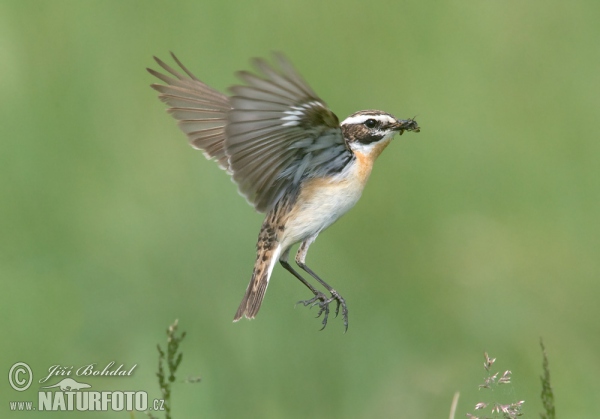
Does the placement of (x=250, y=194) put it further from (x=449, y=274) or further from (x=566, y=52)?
(x=566, y=52)

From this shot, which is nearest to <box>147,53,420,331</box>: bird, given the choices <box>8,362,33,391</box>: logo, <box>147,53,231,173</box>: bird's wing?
<box>147,53,231,173</box>: bird's wing

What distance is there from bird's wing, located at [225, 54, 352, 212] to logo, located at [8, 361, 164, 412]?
1.12 m

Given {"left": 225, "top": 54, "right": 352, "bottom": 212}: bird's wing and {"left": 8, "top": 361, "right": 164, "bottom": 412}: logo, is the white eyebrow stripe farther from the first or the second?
{"left": 8, "top": 361, "right": 164, "bottom": 412}: logo

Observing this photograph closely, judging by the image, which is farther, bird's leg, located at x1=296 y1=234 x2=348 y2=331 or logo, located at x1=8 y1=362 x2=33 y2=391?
logo, located at x1=8 y1=362 x2=33 y2=391

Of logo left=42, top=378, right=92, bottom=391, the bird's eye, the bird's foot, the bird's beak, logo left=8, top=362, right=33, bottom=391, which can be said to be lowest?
logo left=42, top=378, right=92, bottom=391

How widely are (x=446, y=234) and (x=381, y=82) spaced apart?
67.9 inches

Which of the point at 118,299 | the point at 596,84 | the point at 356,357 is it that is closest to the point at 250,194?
the point at 356,357

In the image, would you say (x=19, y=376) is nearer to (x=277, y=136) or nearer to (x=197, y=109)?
(x=197, y=109)

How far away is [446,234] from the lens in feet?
29.0

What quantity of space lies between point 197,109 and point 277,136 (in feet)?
4.46

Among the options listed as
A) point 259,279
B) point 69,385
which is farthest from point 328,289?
point 69,385

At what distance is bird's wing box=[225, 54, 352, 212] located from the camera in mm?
4855

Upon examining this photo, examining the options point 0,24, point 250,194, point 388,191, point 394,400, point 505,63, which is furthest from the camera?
point 505,63

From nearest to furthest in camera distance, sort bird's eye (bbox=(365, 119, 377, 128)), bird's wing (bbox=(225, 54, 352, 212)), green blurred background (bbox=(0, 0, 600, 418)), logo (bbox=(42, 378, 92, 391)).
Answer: bird's wing (bbox=(225, 54, 352, 212)), logo (bbox=(42, 378, 92, 391)), bird's eye (bbox=(365, 119, 377, 128)), green blurred background (bbox=(0, 0, 600, 418))
